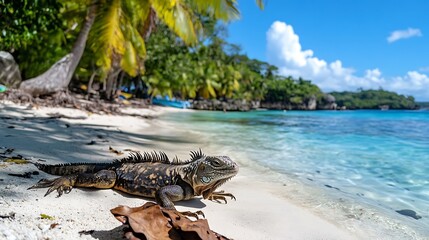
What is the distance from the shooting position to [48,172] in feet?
12.2

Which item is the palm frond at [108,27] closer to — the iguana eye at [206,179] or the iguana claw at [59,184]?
the iguana claw at [59,184]

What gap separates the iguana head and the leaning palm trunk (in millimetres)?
12001

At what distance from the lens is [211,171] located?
331 centimetres

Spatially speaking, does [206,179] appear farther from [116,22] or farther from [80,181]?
[116,22]

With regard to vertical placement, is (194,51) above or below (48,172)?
above

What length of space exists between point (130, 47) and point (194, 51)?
93.1 feet

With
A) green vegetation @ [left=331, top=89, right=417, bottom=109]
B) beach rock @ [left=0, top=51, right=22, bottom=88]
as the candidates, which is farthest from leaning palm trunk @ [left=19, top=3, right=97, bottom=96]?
green vegetation @ [left=331, top=89, right=417, bottom=109]

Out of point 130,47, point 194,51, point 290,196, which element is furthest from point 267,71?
point 290,196

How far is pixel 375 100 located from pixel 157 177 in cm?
13746

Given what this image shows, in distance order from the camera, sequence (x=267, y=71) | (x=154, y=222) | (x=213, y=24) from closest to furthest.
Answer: (x=154, y=222)
(x=213, y=24)
(x=267, y=71)

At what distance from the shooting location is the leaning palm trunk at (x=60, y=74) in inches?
545

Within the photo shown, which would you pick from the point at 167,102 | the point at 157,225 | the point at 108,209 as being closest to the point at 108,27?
the point at 108,209

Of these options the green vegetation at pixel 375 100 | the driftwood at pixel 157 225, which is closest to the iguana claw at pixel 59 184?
the driftwood at pixel 157 225

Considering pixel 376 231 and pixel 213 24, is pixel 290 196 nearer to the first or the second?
pixel 376 231
